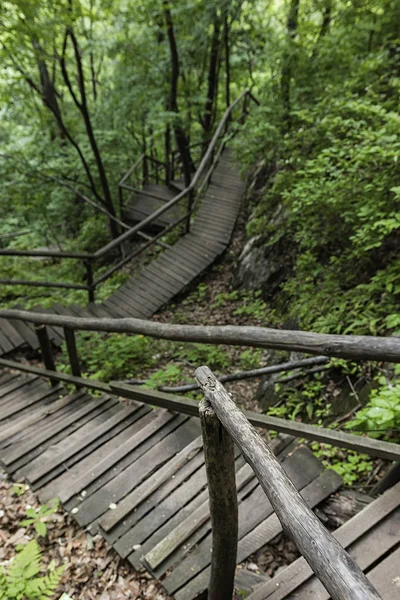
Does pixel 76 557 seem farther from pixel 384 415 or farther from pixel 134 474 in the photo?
pixel 384 415

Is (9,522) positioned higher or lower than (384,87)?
lower

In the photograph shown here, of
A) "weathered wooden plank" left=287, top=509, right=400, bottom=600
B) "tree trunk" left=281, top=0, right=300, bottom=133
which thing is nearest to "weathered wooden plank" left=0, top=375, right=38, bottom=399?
"weathered wooden plank" left=287, top=509, right=400, bottom=600

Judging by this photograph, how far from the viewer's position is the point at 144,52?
325 inches

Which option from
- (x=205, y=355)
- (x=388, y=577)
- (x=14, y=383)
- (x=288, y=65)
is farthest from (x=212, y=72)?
(x=388, y=577)

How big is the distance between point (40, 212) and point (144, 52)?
17.4ft

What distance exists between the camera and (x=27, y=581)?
2014mm

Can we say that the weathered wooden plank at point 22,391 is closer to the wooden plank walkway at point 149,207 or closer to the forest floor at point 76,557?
the forest floor at point 76,557

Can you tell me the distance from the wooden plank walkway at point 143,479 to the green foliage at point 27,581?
1.19 ft

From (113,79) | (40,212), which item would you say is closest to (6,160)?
(40,212)

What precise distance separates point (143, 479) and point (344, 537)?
1451 mm

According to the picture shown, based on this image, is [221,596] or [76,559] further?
[76,559]

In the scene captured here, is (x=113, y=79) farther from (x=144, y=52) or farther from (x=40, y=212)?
(x=40, y=212)

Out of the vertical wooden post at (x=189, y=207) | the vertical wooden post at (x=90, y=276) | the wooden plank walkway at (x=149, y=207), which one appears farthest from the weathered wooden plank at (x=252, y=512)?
the wooden plank walkway at (x=149, y=207)

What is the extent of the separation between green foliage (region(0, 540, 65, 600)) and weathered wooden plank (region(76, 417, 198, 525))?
0.37m
